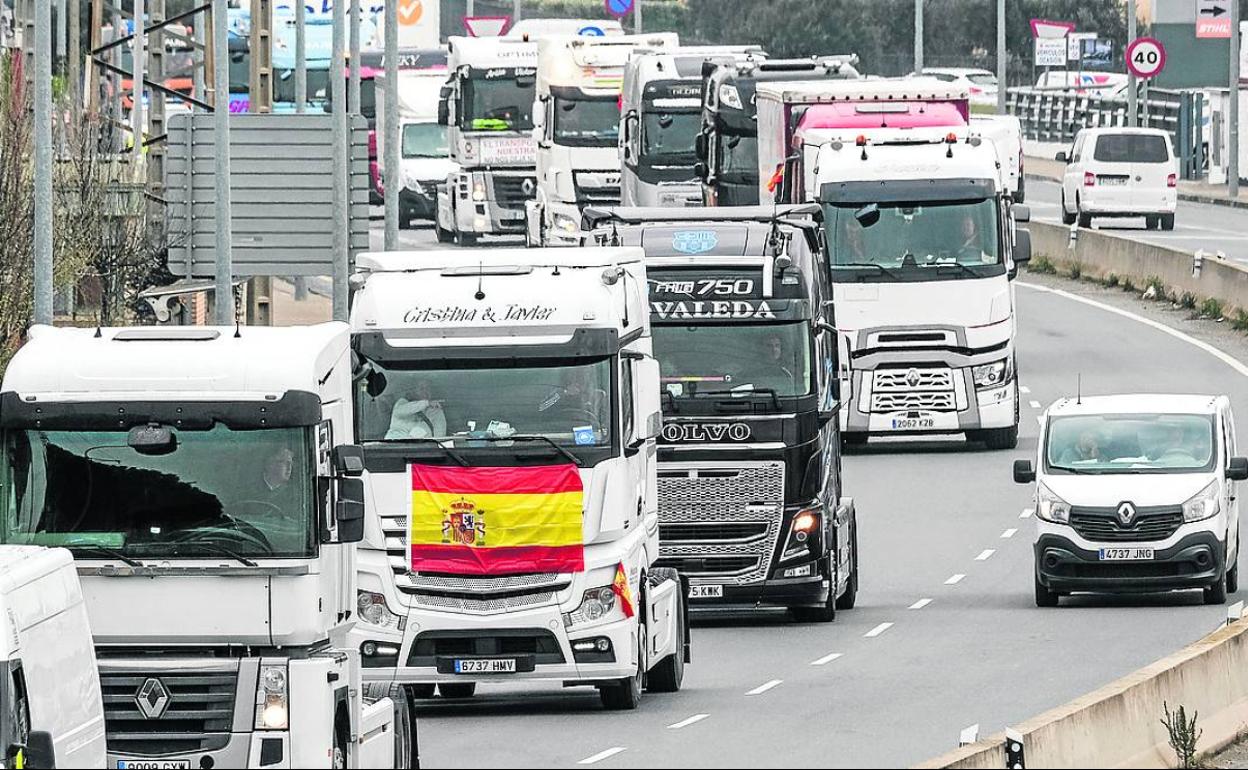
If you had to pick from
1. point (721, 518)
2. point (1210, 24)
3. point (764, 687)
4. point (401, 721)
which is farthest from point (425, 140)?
point (401, 721)

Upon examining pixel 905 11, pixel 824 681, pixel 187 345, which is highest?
pixel 905 11

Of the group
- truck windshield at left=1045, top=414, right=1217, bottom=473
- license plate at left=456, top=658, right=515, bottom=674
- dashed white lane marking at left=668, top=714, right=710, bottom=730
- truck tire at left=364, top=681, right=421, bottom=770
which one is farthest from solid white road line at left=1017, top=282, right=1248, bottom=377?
truck tire at left=364, top=681, right=421, bottom=770

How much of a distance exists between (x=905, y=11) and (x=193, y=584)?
106 m

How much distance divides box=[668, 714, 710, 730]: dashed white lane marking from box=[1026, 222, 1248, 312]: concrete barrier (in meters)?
31.0

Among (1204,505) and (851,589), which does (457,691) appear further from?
(1204,505)

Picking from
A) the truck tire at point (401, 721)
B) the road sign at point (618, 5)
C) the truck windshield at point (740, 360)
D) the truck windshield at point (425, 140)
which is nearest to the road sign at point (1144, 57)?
the truck windshield at point (425, 140)

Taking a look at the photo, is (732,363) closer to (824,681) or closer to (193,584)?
(824,681)

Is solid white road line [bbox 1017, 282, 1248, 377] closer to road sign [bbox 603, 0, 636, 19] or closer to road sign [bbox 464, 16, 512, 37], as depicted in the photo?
road sign [bbox 464, 16, 512, 37]

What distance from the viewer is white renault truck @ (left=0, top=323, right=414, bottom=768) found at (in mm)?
14219

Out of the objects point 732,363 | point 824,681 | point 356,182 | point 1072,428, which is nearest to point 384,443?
point 824,681

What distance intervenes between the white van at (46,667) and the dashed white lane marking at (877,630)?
39.3 feet

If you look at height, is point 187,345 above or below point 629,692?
above

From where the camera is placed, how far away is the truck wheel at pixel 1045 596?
26.4 meters

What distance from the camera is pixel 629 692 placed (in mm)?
20094
